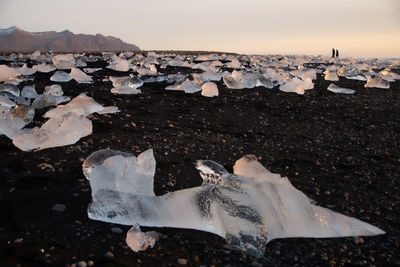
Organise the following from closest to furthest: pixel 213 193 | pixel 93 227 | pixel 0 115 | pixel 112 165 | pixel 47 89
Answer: pixel 93 227
pixel 213 193
pixel 112 165
pixel 0 115
pixel 47 89

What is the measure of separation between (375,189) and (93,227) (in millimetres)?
1466

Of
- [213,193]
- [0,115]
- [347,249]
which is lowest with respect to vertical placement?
[347,249]

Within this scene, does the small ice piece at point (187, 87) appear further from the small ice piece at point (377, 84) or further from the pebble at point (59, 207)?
the small ice piece at point (377, 84)

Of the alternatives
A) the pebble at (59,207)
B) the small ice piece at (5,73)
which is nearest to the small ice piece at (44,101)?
the small ice piece at (5,73)

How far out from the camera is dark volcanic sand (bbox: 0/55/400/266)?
3.67 ft

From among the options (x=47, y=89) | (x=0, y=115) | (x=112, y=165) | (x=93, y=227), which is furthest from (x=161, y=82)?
(x=93, y=227)

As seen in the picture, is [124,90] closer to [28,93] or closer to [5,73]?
[28,93]

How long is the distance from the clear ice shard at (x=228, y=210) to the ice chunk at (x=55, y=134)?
571mm

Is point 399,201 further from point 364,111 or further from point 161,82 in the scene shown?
point 161,82

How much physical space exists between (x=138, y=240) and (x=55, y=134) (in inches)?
42.2

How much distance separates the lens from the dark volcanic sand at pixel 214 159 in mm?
1120

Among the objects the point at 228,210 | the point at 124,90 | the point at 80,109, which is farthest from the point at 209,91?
the point at 228,210

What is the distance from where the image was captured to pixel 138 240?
1125mm

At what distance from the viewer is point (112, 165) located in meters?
1.46
